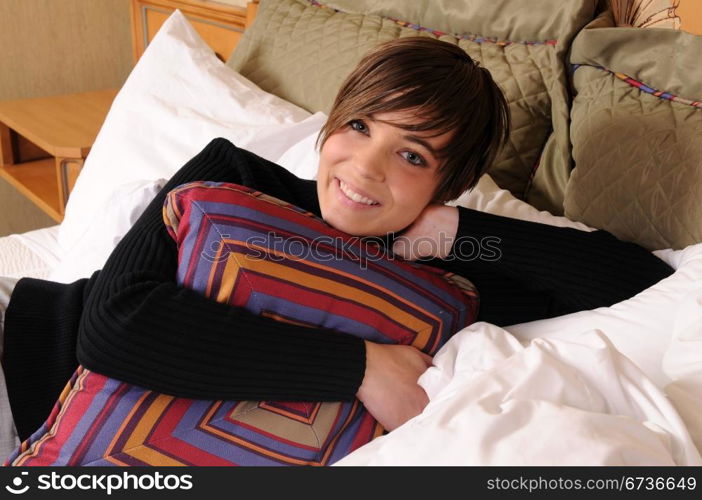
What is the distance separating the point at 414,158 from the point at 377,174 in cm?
6

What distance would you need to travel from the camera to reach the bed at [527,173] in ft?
2.03

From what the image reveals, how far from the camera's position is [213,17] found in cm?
212

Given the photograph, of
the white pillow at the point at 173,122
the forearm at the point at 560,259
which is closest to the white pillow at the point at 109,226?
the white pillow at the point at 173,122

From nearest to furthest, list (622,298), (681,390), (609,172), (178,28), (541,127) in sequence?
(681,390) → (622,298) → (609,172) → (541,127) → (178,28)

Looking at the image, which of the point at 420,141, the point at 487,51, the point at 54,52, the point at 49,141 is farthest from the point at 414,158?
the point at 54,52

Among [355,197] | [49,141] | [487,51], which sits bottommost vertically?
[49,141]

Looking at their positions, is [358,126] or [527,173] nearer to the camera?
[358,126]

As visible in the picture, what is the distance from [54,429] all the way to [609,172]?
0.83m

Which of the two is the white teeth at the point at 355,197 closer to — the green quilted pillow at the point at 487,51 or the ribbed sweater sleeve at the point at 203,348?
the ribbed sweater sleeve at the point at 203,348

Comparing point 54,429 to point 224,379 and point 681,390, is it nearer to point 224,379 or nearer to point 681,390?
point 224,379

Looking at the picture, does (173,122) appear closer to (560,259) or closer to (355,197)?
(355,197)

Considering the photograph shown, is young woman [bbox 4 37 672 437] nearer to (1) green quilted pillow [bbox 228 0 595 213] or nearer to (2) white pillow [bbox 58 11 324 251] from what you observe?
(1) green quilted pillow [bbox 228 0 595 213]

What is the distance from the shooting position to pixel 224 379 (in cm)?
80

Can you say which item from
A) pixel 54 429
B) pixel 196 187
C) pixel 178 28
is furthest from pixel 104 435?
pixel 178 28
